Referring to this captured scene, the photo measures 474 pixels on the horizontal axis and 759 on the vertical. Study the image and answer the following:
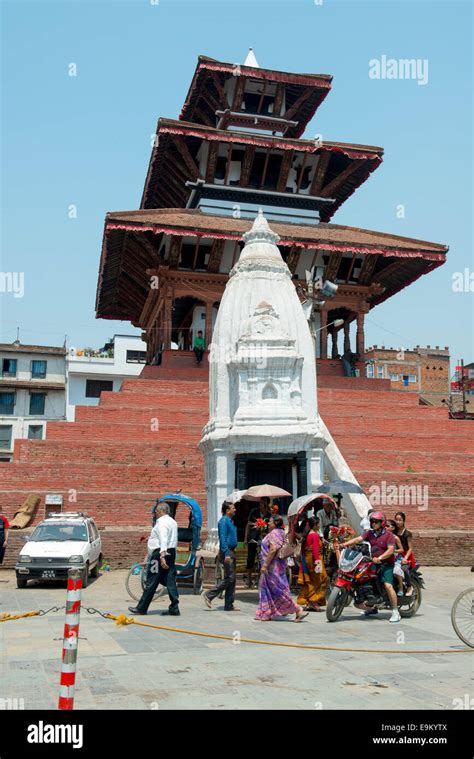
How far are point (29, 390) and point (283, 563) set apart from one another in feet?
141

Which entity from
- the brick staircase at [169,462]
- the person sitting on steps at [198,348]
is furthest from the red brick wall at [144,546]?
the person sitting on steps at [198,348]

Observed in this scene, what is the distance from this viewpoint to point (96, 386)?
173 feet

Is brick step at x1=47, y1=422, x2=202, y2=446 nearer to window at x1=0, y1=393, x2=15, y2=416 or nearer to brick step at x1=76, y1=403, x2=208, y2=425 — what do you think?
brick step at x1=76, y1=403, x2=208, y2=425

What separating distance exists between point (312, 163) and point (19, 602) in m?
25.0

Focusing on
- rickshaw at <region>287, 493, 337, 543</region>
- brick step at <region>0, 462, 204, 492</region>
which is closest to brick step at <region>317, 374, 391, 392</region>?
brick step at <region>0, 462, 204, 492</region>

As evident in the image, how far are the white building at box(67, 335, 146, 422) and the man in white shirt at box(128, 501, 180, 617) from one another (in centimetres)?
4124

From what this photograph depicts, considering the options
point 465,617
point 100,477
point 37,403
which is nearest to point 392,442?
point 100,477

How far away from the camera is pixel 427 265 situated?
29.2 m

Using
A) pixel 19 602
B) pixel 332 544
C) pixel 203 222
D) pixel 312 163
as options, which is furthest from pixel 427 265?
pixel 19 602

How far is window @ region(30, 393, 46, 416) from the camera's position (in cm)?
5016

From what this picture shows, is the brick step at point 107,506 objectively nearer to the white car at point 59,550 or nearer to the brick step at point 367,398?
the white car at point 59,550

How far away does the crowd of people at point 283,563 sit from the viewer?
9.45 metres
